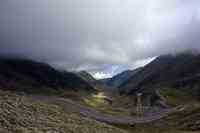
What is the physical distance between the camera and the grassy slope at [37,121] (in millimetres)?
30625

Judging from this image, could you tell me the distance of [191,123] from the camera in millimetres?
93375

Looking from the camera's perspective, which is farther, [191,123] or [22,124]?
[191,123]

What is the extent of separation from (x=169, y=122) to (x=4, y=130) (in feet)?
287

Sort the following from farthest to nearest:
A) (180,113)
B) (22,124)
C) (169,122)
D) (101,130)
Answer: (180,113) → (169,122) → (101,130) → (22,124)

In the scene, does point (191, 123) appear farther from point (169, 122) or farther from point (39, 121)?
point (39, 121)

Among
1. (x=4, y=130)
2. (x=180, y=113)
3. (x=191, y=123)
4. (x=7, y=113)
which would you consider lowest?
(x=4, y=130)

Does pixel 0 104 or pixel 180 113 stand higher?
pixel 180 113

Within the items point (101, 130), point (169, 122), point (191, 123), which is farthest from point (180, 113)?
point (101, 130)

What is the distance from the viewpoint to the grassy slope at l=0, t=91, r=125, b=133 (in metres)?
30.6

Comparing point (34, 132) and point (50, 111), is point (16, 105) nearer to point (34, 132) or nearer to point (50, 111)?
point (50, 111)

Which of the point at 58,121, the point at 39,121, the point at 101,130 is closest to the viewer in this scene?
the point at 39,121

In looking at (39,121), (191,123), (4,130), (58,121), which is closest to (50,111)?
(58,121)

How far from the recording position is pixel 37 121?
1334 inches

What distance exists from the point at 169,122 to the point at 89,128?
247 feet
